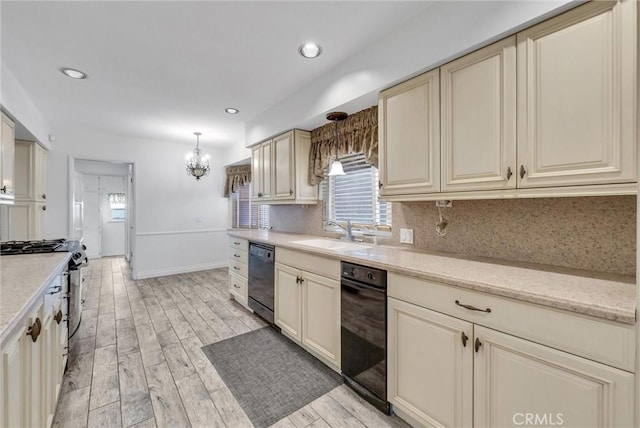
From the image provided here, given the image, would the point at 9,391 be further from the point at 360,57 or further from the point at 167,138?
the point at 167,138

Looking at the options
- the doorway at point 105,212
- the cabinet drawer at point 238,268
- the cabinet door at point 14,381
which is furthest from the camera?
the doorway at point 105,212

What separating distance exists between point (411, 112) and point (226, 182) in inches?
179

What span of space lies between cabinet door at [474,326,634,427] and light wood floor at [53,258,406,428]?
2.11ft

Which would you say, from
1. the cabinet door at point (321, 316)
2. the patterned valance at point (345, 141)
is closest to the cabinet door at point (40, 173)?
the patterned valance at point (345, 141)

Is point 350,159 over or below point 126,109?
below

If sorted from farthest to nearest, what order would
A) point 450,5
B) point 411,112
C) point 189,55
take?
point 189,55, point 411,112, point 450,5

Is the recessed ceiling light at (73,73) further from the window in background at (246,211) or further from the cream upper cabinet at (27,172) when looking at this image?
the window in background at (246,211)

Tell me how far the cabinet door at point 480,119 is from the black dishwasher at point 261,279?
1.80 m

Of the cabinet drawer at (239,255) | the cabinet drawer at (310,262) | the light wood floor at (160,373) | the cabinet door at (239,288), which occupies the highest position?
the cabinet drawer at (310,262)

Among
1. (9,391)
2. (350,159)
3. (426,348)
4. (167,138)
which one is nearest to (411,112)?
(350,159)

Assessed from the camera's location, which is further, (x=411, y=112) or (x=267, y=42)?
(x=267, y=42)

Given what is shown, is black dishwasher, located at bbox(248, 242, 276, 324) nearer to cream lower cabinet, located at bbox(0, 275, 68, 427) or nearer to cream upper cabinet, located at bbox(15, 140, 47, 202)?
cream lower cabinet, located at bbox(0, 275, 68, 427)

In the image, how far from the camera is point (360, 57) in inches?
85.1

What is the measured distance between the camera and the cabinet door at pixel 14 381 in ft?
2.92
